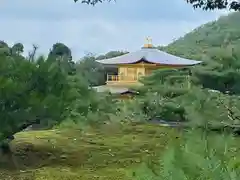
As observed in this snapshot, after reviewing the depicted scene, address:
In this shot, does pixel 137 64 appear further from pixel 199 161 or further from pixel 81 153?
pixel 199 161

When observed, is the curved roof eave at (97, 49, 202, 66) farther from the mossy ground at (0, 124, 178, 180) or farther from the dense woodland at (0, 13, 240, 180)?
the mossy ground at (0, 124, 178, 180)

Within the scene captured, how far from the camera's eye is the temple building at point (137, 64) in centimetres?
1639

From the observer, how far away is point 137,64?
16.7 metres

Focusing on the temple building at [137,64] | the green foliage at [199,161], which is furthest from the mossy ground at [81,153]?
the temple building at [137,64]

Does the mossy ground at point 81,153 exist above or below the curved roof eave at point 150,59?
below

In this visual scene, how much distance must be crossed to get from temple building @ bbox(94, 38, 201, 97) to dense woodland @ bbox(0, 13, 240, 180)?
4.10 meters

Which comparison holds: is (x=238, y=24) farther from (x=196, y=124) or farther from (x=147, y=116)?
(x=196, y=124)

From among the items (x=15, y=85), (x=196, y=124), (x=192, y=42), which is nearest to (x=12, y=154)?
(x=15, y=85)

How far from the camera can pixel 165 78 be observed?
1209 centimetres

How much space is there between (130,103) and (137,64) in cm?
613

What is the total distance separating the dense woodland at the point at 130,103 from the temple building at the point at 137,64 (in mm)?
4099

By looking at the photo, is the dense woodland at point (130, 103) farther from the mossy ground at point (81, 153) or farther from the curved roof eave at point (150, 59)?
the curved roof eave at point (150, 59)

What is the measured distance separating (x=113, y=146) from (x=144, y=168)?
4964 mm

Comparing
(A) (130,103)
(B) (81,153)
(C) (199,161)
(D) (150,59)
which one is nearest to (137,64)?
(D) (150,59)
